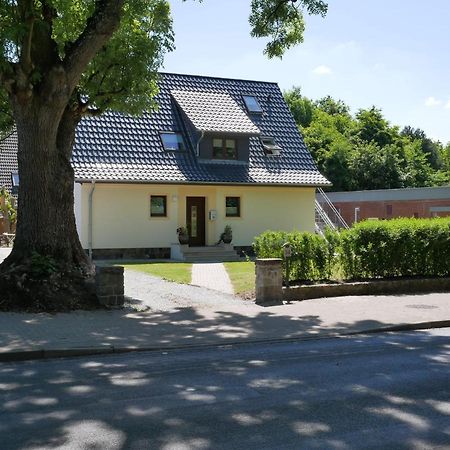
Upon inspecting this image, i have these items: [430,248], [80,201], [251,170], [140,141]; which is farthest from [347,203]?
[430,248]

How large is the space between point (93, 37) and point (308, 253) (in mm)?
7080

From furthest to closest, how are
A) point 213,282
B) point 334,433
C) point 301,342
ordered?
point 213,282, point 301,342, point 334,433

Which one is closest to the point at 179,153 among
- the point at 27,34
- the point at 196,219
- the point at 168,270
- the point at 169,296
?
the point at 196,219

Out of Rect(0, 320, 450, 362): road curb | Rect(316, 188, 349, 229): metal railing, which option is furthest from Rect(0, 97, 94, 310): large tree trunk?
Rect(316, 188, 349, 229): metal railing

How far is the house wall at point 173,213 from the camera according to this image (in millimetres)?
26688

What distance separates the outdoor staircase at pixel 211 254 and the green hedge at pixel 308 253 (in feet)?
33.6

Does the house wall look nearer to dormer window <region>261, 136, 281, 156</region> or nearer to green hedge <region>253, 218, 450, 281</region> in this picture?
dormer window <region>261, 136, 281, 156</region>

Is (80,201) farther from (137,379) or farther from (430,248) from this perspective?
(137,379)

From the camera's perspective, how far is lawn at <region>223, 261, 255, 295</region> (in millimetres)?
16277

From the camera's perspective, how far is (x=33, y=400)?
6.57 metres

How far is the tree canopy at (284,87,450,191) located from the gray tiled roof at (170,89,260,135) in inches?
1020

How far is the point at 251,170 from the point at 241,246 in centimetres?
357

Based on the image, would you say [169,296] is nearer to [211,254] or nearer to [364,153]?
[211,254]

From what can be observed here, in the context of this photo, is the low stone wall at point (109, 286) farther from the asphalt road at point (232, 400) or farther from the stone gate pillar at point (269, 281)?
the asphalt road at point (232, 400)
